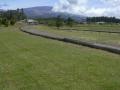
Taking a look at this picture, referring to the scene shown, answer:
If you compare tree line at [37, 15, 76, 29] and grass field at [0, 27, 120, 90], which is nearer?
grass field at [0, 27, 120, 90]

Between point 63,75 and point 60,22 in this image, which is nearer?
point 63,75

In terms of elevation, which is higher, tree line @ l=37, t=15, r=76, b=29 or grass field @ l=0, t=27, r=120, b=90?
tree line @ l=37, t=15, r=76, b=29

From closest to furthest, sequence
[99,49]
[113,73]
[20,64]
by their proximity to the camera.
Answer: [113,73] → [20,64] → [99,49]

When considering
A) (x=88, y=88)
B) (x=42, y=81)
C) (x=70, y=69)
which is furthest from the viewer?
(x=70, y=69)

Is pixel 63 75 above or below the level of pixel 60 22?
Answer: below

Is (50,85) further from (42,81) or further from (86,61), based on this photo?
(86,61)

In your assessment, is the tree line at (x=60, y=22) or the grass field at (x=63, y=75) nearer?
the grass field at (x=63, y=75)

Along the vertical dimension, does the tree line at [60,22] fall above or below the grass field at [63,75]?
above

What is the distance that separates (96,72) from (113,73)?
2.09 ft

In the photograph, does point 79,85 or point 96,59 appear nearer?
point 79,85

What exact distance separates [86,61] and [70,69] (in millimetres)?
2560

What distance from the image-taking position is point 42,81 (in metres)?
9.89

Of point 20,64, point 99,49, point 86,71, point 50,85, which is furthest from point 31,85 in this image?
point 99,49

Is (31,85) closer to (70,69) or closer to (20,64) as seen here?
(70,69)
